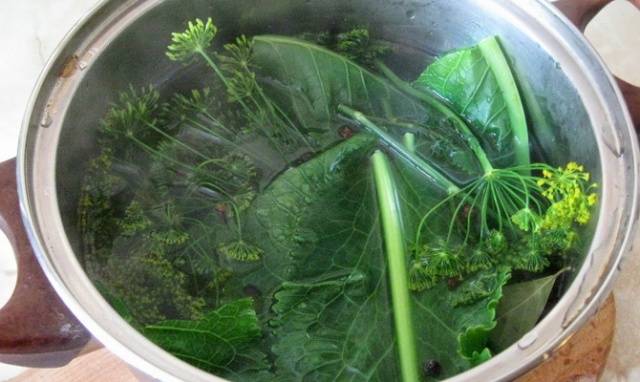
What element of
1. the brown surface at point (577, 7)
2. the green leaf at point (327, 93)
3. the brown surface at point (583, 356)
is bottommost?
the brown surface at point (583, 356)

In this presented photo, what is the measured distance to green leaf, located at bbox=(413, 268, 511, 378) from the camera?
0.65m

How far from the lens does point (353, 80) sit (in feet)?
2.69

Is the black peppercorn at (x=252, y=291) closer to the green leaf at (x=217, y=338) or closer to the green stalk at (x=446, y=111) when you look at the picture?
the green leaf at (x=217, y=338)

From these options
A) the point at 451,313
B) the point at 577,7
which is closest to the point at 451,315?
the point at 451,313

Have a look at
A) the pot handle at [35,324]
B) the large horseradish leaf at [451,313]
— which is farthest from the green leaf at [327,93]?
the pot handle at [35,324]

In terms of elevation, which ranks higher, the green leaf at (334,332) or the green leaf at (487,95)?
the green leaf at (487,95)

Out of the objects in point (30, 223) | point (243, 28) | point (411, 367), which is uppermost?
point (243, 28)

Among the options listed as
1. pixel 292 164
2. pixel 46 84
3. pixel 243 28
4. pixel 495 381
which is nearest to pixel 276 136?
pixel 292 164

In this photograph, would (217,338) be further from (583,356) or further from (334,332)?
(583,356)

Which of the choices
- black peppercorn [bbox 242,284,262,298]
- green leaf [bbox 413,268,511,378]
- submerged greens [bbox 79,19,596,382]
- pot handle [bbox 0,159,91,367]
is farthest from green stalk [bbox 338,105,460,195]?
pot handle [bbox 0,159,91,367]

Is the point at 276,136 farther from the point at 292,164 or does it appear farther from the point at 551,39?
the point at 551,39

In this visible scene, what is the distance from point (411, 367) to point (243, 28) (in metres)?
0.43

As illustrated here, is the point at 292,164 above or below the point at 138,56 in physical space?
below

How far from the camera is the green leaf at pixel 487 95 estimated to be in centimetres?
77
